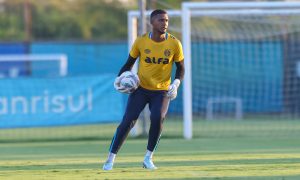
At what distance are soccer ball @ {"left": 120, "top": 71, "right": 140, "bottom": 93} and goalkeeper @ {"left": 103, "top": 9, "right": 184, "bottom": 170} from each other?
0.08m

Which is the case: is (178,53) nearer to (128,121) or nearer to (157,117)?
(157,117)

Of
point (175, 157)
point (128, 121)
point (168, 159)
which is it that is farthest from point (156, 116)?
point (175, 157)

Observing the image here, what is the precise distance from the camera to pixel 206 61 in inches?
1091

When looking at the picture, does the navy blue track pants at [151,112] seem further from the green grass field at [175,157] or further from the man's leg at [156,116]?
the green grass field at [175,157]

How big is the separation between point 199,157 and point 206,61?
13.4 metres

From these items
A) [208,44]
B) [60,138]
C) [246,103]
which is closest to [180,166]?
[60,138]

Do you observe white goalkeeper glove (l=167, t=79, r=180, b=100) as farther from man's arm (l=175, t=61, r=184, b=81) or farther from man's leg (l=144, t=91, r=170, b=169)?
man's arm (l=175, t=61, r=184, b=81)

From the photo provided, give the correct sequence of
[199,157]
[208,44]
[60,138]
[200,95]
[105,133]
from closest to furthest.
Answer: [199,157] < [60,138] < [105,133] < [208,44] < [200,95]

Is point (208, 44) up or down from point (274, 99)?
up

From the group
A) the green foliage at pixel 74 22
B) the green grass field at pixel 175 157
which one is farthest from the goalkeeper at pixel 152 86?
the green foliage at pixel 74 22

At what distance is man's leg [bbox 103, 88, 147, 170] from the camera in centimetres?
1216

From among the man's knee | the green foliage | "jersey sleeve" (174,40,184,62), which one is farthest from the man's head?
the green foliage

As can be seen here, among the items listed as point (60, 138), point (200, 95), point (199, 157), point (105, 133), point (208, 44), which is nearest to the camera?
point (199, 157)

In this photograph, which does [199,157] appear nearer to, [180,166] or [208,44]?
[180,166]
